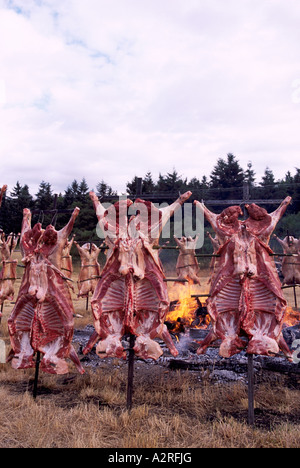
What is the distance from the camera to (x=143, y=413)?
14.6 ft

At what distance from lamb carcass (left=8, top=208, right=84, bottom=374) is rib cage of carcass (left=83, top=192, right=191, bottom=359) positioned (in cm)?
58

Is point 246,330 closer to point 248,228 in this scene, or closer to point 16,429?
point 248,228

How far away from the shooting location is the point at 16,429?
4.05 metres

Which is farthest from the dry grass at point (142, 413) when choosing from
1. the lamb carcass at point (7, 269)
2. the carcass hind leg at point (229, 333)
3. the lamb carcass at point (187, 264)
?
the lamb carcass at point (187, 264)

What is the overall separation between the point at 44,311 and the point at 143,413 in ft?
6.48

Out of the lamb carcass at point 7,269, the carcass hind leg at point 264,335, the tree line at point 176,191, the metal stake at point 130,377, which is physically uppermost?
the tree line at point 176,191

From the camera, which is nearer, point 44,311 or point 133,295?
point 133,295

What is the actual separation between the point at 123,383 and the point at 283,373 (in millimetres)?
2955

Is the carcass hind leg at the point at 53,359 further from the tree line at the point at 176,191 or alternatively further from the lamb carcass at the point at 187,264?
the tree line at the point at 176,191

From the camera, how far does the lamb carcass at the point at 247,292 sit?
434 centimetres

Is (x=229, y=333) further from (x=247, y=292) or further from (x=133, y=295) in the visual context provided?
(x=133, y=295)

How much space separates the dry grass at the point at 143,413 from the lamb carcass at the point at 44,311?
0.61 m

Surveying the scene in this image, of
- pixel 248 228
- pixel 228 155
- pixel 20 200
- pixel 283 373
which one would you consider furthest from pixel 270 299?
pixel 20 200

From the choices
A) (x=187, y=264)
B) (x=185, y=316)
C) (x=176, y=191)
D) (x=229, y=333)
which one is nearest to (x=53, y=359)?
(x=229, y=333)
